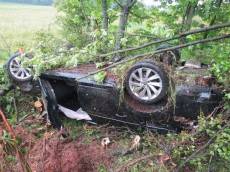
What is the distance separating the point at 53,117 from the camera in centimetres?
538

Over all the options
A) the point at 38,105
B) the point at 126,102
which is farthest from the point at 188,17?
the point at 38,105

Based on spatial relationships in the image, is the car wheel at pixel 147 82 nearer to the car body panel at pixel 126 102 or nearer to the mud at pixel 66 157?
the car body panel at pixel 126 102

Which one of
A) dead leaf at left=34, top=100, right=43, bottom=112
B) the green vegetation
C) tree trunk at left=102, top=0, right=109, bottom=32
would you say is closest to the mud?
the green vegetation

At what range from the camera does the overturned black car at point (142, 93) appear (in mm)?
4473

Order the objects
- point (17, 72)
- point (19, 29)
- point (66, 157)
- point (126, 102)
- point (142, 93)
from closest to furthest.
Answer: point (66, 157), point (142, 93), point (126, 102), point (17, 72), point (19, 29)

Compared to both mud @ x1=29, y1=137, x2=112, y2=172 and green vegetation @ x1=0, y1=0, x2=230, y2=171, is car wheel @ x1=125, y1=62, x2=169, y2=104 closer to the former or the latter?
green vegetation @ x1=0, y1=0, x2=230, y2=171

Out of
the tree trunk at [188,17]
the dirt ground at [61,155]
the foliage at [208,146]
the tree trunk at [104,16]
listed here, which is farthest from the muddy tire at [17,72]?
→ the tree trunk at [188,17]

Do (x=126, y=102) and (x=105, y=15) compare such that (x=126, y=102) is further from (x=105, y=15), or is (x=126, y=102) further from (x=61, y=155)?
(x=105, y=15)

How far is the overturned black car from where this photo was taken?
447 centimetres

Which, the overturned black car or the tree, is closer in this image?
the overturned black car

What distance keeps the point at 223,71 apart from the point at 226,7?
4.31 m

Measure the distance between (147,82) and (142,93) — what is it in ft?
0.64

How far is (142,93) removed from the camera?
4641 millimetres

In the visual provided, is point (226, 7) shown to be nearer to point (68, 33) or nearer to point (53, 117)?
point (68, 33)
